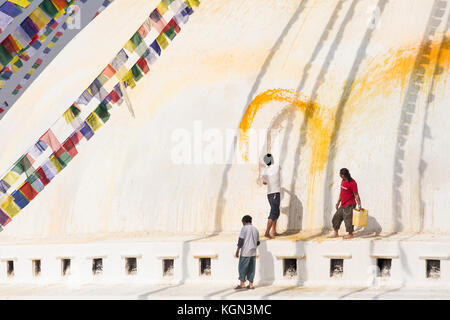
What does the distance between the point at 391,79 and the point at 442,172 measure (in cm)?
178

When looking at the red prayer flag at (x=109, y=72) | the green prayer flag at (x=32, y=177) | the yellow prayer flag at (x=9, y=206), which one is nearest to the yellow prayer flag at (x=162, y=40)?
the red prayer flag at (x=109, y=72)

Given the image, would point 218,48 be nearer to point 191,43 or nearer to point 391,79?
point 191,43

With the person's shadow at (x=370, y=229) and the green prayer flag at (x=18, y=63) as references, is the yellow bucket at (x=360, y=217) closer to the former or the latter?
the person's shadow at (x=370, y=229)

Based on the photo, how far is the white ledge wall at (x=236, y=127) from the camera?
Result: 1245 cm

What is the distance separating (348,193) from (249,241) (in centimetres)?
155

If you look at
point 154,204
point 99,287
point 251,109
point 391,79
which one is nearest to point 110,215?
point 154,204

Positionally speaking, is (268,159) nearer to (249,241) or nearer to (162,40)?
(249,241)

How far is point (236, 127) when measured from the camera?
13.6 meters

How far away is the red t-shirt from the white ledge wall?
0.72 meters

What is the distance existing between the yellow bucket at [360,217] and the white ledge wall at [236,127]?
1.82ft

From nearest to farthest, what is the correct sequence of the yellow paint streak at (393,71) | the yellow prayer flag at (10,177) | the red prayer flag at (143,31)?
the yellow prayer flag at (10,177) < the red prayer flag at (143,31) < the yellow paint streak at (393,71)

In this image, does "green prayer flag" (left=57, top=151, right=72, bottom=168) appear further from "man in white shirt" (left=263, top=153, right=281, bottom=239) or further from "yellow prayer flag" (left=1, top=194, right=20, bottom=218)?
"man in white shirt" (left=263, top=153, right=281, bottom=239)

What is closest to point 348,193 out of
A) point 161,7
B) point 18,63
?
point 161,7

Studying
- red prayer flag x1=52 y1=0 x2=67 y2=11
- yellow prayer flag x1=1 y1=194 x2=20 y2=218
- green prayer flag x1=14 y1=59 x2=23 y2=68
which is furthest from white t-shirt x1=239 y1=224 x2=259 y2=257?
green prayer flag x1=14 y1=59 x2=23 y2=68
